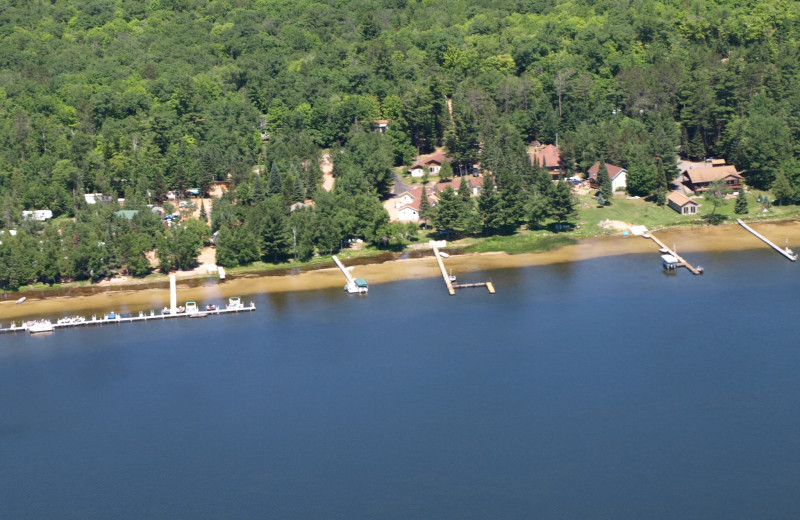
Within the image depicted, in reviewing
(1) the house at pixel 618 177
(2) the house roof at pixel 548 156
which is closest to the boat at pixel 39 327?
(2) the house roof at pixel 548 156

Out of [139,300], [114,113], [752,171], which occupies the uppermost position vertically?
[114,113]

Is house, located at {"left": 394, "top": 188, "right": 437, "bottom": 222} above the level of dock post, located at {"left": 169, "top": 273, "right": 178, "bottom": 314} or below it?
above

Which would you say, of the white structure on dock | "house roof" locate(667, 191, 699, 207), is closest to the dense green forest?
"house roof" locate(667, 191, 699, 207)

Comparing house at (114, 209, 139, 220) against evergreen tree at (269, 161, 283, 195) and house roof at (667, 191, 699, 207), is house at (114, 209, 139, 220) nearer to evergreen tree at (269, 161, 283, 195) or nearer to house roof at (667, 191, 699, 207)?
evergreen tree at (269, 161, 283, 195)

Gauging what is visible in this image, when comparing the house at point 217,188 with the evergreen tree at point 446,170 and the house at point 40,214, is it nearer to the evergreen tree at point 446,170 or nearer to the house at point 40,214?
the house at point 40,214

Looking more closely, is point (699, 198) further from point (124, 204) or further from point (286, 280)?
point (124, 204)

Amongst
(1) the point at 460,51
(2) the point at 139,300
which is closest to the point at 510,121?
(1) the point at 460,51
